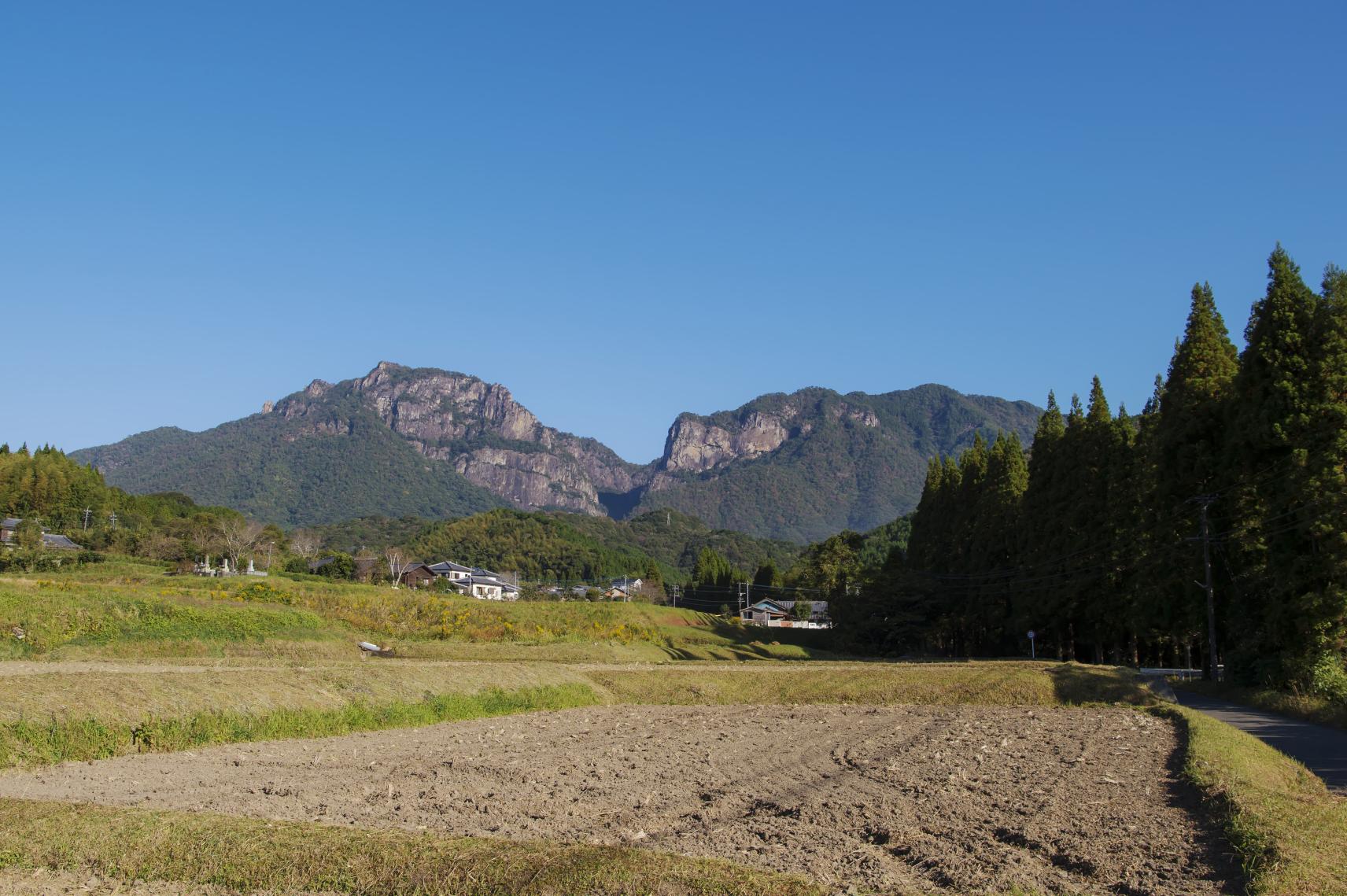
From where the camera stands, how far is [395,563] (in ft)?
325

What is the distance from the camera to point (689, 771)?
1243 centimetres

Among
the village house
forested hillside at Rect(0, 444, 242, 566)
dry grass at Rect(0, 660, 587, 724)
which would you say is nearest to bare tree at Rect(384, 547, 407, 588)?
the village house

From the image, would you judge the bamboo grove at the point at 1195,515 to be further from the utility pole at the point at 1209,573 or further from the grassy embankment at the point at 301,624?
the grassy embankment at the point at 301,624

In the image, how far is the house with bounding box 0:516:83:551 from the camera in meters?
68.7

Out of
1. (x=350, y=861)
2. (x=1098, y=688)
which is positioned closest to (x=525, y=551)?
(x=1098, y=688)

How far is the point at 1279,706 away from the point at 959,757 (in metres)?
14.2

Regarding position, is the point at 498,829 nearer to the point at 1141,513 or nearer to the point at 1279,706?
the point at 1279,706

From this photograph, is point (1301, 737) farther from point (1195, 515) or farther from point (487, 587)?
point (487, 587)

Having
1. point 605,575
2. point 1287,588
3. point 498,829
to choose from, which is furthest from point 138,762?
point 605,575

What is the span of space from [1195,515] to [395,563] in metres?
80.4

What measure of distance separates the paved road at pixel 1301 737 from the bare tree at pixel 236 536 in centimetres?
6828

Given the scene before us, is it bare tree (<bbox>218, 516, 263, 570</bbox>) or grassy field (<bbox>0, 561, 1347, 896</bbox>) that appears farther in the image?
bare tree (<bbox>218, 516, 263, 570</bbox>)

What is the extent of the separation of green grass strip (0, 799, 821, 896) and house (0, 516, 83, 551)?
69.3 m

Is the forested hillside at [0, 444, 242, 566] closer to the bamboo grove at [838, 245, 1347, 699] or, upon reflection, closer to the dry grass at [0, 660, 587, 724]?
the bamboo grove at [838, 245, 1347, 699]
